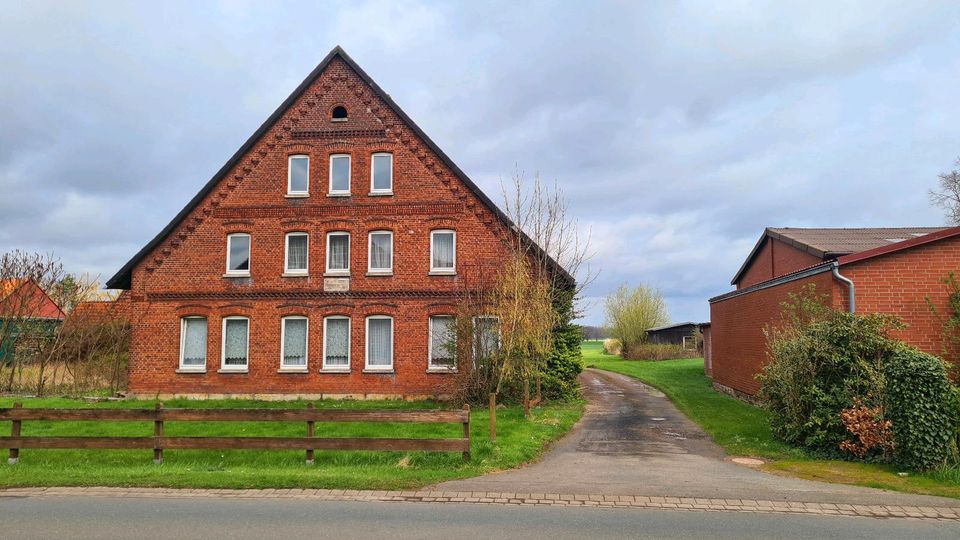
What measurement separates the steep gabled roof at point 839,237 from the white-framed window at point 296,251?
52.0ft

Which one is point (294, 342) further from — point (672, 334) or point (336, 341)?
point (672, 334)

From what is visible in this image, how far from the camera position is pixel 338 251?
21.4 meters

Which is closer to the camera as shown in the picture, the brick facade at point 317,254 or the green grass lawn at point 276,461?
the green grass lawn at point 276,461

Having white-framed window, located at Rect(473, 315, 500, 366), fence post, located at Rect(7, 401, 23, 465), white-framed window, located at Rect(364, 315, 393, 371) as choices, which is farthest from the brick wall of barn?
fence post, located at Rect(7, 401, 23, 465)

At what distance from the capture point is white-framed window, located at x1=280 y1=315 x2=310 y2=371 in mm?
21156

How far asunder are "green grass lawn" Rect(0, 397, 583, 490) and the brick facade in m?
5.82

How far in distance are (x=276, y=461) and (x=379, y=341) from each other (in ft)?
33.2

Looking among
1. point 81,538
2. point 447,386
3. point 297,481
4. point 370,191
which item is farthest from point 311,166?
point 81,538

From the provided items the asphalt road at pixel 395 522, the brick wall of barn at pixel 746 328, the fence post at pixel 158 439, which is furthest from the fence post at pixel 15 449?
the brick wall of barn at pixel 746 328

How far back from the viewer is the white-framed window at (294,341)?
21.2 m

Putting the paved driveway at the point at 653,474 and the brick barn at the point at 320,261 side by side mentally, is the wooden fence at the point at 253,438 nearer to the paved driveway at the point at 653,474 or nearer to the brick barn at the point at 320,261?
the paved driveway at the point at 653,474

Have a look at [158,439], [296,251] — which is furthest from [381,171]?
[158,439]

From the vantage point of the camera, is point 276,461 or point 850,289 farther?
point 850,289

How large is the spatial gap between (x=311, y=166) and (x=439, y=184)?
436 centimetres
